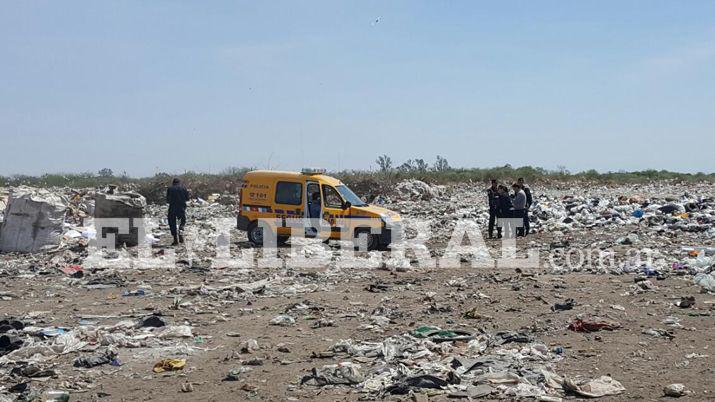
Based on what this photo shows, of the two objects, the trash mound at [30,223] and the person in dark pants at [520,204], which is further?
the person in dark pants at [520,204]

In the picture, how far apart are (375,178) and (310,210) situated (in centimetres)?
1522

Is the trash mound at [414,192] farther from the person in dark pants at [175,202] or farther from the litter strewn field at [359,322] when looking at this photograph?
the person in dark pants at [175,202]

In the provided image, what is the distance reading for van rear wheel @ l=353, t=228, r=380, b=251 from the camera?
14359 millimetres

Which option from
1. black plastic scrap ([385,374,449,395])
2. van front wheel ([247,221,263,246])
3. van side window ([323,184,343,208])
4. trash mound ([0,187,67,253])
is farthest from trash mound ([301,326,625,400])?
trash mound ([0,187,67,253])

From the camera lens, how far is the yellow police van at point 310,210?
14320 millimetres

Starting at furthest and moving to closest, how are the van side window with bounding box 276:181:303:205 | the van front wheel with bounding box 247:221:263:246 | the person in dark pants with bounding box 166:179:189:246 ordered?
the person in dark pants with bounding box 166:179:189:246 < the van front wheel with bounding box 247:221:263:246 < the van side window with bounding box 276:181:303:205

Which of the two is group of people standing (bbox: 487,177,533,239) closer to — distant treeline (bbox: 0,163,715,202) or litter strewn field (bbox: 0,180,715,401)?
litter strewn field (bbox: 0,180,715,401)

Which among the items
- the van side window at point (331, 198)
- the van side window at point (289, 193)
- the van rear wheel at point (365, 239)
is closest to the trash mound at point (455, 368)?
the van rear wheel at point (365, 239)

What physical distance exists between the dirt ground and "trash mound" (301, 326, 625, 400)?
161 millimetres

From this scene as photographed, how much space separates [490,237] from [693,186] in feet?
59.0

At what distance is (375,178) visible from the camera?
29500 millimetres

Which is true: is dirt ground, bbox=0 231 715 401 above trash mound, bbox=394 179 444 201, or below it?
below

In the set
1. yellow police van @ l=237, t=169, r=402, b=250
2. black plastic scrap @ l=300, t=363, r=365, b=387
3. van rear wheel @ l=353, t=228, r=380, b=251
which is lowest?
black plastic scrap @ l=300, t=363, r=365, b=387

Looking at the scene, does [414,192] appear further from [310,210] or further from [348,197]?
[310,210]
